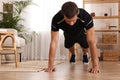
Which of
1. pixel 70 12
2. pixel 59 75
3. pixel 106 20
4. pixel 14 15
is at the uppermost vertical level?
pixel 14 15

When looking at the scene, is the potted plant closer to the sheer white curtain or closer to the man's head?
the sheer white curtain

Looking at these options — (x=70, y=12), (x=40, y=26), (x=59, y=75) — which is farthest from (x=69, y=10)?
(x=40, y=26)

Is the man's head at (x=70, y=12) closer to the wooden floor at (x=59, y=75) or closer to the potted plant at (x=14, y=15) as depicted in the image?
the wooden floor at (x=59, y=75)

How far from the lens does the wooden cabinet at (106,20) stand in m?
6.54

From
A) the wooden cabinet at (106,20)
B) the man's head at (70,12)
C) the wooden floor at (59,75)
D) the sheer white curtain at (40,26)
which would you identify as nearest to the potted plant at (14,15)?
the sheer white curtain at (40,26)

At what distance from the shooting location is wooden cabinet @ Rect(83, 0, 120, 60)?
6535mm

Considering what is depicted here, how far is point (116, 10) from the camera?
267 inches

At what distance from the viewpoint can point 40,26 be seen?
22.6 feet

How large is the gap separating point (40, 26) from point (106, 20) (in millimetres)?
1531

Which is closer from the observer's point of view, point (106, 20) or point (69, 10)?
point (69, 10)

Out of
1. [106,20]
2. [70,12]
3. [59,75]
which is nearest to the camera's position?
[70,12]

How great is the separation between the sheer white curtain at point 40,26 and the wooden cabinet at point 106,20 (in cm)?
81

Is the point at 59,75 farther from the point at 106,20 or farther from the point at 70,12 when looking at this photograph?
the point at 106,20

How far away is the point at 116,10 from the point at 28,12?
2.04m
